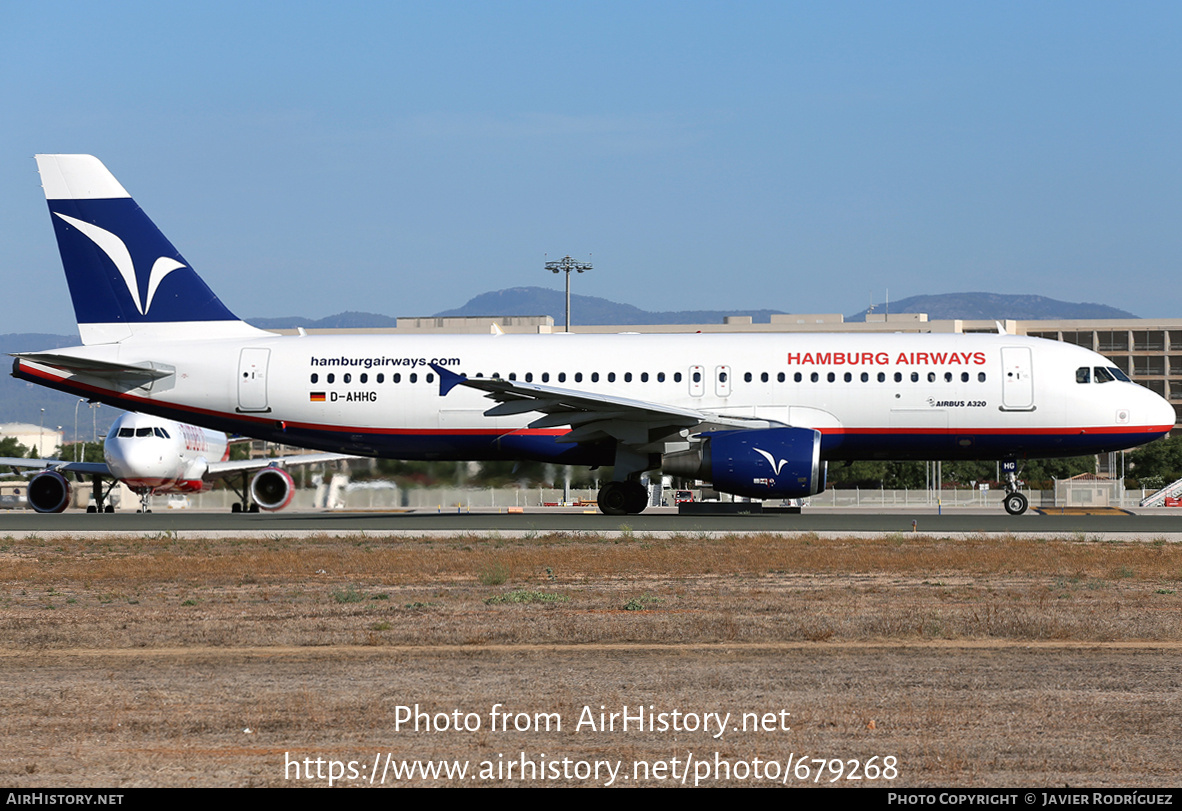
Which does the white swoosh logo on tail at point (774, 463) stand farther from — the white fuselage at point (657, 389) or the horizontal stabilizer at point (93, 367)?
the horizontal stabilizer at point (93, 367)

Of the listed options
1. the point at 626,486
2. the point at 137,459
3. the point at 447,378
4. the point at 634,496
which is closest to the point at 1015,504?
the point at 634,496

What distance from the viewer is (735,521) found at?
2495 centimetres

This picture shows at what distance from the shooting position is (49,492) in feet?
118

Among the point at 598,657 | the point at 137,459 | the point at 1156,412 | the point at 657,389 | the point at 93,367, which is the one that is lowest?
the point at 598,657

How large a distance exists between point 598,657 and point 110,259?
2314 cm

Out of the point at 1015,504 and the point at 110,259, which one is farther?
the point at 110,259

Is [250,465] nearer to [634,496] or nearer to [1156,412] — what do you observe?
[634,496]

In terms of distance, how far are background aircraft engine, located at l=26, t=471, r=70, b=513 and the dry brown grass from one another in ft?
62.8

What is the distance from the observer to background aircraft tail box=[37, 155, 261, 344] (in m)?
28.9

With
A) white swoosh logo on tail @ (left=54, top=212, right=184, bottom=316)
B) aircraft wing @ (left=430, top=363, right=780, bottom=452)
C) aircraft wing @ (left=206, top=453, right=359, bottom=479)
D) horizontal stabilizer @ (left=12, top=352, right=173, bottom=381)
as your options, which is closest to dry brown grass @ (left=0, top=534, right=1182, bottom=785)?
aircraft wing @ (left=430, top=363, right=780, bottom=452)

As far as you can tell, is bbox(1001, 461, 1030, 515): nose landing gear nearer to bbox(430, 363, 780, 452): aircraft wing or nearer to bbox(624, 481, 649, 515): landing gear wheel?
bbox(430, 363, 780, 452): aircraft wing

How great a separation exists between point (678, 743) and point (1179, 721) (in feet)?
9.56

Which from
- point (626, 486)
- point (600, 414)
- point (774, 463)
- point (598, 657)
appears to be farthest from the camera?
point (626, 486)
